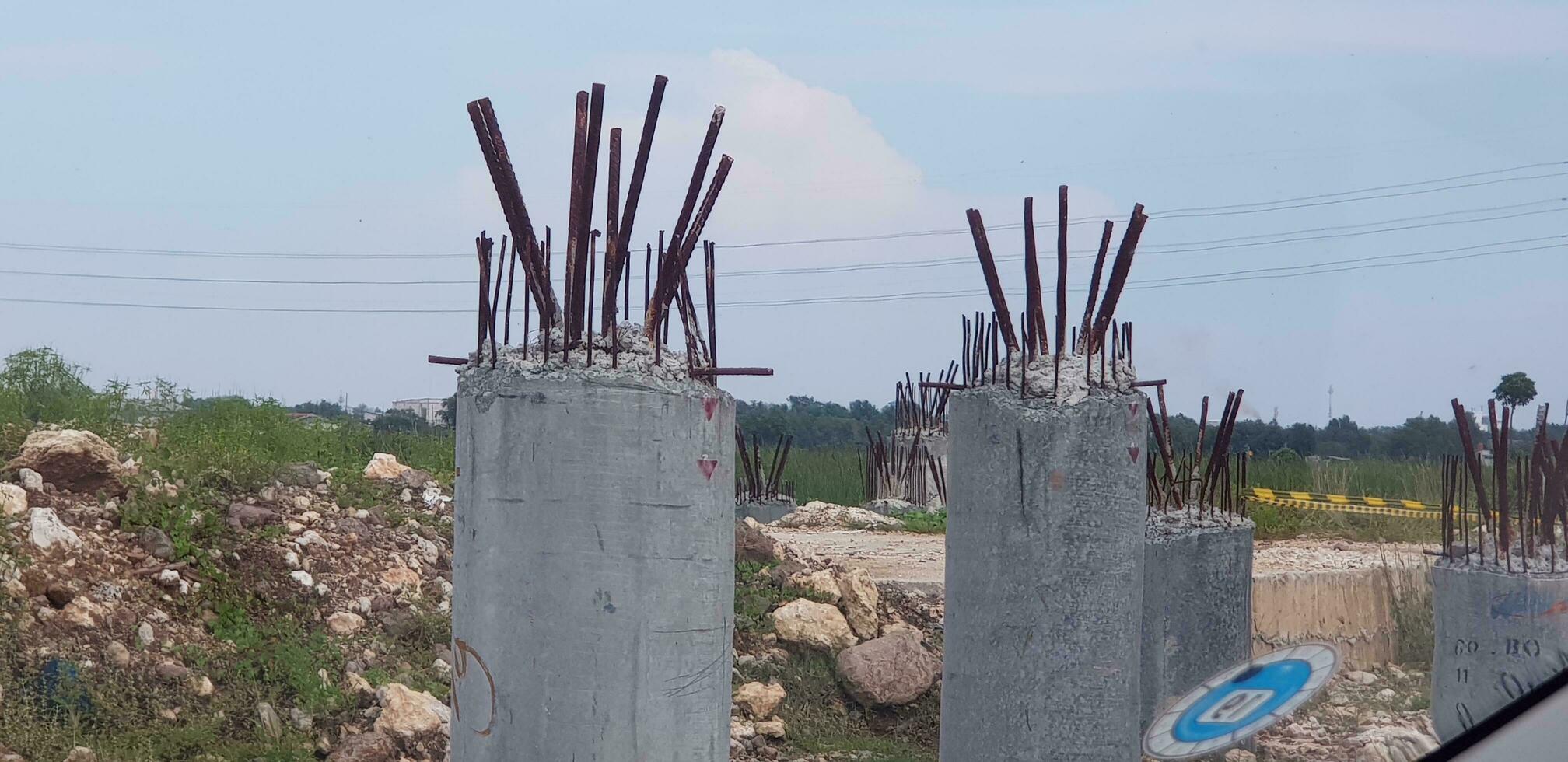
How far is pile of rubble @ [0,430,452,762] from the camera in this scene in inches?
219

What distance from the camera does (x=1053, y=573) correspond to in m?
3.72

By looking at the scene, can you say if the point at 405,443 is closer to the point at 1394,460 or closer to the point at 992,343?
the point at 992,343

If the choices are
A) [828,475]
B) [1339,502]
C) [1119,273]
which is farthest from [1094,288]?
[828,475]

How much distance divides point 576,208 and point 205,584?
415cm

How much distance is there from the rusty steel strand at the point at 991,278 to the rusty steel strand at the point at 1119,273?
27 cm

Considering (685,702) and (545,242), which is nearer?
(685,702)

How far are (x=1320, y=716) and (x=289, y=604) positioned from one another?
5.73 metres

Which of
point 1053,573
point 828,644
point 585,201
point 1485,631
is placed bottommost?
point 828,644

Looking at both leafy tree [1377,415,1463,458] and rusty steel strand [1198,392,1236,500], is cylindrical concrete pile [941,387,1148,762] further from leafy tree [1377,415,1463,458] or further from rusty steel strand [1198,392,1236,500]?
leafy tree [1377,415,1463,458]

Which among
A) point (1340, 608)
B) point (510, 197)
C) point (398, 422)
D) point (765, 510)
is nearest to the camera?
point (510, 197)

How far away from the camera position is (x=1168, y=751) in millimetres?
4234

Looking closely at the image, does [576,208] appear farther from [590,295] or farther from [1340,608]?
[1340,608]

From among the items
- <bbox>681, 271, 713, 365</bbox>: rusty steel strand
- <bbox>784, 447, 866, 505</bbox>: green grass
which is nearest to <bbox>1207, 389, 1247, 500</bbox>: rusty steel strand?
<bbox>681, 271, 713, 365</bbox>: rusty steel strand

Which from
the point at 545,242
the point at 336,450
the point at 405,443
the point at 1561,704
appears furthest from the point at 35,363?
the point at 1561,704
